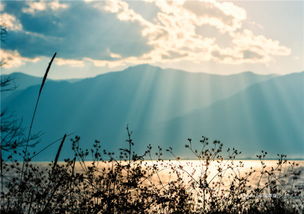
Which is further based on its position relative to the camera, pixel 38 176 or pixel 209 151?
pixel 38 176

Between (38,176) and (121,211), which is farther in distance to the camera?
(38,176)

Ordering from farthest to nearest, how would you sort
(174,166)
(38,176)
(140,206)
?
(38,176) → (174,166) → (140,206)

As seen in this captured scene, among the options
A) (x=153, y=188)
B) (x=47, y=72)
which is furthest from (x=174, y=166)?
(x=47, y=72)

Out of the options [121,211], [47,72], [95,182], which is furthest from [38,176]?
[47,72]

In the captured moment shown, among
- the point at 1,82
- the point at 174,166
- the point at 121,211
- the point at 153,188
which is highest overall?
Result: the point at 1,82

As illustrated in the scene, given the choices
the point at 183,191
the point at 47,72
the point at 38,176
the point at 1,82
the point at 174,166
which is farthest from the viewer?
the point at 1,82

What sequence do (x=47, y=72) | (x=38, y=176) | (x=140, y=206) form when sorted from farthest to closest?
1. (x=38, y=176)
2. (x=140, y=206)
3. (x=47, y=72)

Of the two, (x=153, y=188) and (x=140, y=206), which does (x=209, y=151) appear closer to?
(x=153, y=188)

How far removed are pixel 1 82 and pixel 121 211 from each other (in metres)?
13.9

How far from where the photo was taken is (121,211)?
7352 millimetres

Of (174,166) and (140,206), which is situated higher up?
(174,166)

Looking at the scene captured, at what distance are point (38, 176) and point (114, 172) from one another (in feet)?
7.65

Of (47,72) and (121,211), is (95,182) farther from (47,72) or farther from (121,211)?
(47,72)

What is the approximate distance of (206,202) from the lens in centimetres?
810
